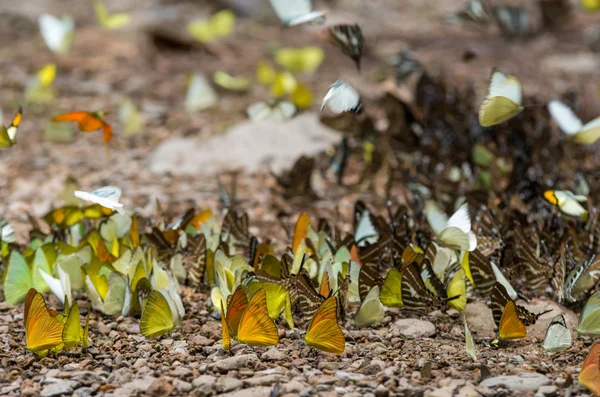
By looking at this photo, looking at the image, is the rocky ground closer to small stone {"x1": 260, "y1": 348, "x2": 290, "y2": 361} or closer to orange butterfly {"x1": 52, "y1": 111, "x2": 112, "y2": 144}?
small stone {"x1": 260, "y1": 348, "x2": 290, "y2": 361}

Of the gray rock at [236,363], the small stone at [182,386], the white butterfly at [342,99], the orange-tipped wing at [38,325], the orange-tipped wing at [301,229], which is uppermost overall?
the white butterfly at [342,99]

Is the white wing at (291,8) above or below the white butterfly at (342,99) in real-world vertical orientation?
above

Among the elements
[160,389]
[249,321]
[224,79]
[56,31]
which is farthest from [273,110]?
[160,389]

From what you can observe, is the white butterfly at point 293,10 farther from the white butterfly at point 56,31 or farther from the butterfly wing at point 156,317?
the white butterfly at point 56,31

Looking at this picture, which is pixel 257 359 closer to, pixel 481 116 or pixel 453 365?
pixel 453 365

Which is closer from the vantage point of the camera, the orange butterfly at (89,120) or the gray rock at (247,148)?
the orange butterfly at (89,120)

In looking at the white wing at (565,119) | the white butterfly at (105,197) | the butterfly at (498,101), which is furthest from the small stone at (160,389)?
the white wing at (565,119)

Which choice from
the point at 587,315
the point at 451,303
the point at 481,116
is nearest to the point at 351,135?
the point at 481,116
